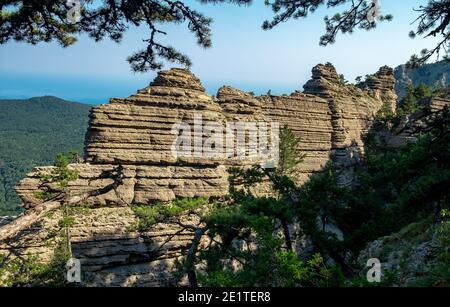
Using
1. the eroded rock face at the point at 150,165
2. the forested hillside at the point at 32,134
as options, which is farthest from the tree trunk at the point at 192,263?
the forested hillside at the point at 32,134

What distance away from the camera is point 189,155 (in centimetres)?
3184

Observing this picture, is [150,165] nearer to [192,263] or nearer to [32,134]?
[192,263]

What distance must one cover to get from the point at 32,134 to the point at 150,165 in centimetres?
16308

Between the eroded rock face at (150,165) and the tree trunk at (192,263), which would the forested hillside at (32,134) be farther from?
the tree trunk at (192,263)

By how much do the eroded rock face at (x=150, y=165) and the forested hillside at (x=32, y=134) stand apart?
105 m

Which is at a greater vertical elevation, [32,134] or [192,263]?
[32,134]

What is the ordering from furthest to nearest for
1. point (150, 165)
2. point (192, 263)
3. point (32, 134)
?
point (32, 134), point (150, 165), point (192, 263)

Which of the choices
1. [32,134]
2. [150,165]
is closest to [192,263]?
[150,165]

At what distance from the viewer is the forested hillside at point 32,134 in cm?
14700

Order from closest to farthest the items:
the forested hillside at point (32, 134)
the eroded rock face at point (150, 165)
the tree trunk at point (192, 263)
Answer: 1. the tree trunk at point (192, 263)
2. the eroded rock face at point (150, 165)
3. the forested hillside at point (32, 134)

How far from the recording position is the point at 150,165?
30.9m
